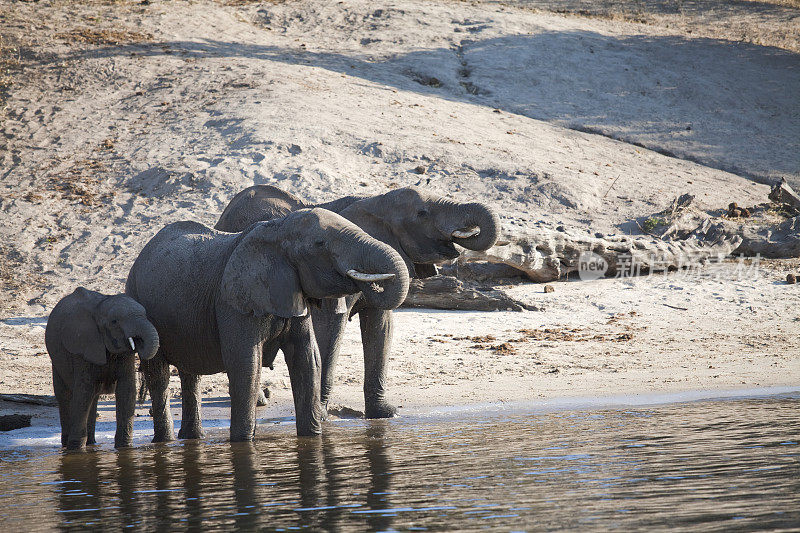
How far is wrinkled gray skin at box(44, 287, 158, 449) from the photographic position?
8680mm

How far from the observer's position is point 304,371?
852 centimetres

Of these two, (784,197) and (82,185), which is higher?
(82,185)

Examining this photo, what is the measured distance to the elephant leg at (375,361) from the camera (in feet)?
32.5

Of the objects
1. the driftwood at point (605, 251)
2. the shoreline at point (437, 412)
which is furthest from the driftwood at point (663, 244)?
the shoreline at point (437, 412)

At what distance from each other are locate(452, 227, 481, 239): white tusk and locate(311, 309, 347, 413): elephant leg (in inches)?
52.5

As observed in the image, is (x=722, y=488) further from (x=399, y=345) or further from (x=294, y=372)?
(x=399, y=345)

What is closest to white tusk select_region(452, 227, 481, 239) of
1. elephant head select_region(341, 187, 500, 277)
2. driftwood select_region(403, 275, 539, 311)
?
elephant head select_region(341, 187, 500, 277)

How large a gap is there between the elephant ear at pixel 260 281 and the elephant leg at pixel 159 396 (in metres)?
1.33

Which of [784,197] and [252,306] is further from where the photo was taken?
[784,197]

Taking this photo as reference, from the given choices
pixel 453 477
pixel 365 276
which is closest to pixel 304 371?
pixel 365 276

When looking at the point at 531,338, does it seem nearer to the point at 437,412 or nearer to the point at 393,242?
the point at 437,412

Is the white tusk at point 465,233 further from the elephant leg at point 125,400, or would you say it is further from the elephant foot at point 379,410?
the elephant leg at point 125,400

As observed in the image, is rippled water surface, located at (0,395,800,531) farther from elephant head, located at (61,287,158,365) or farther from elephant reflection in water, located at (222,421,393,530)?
elephant head, located at (61,287,158,365)

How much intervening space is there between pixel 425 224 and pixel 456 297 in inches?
160
